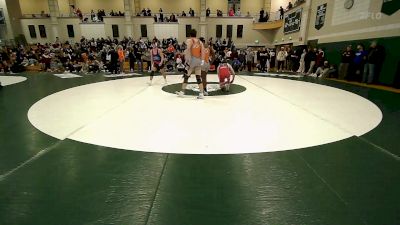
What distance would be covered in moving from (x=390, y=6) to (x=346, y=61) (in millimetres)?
2628

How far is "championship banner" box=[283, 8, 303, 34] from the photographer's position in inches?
731

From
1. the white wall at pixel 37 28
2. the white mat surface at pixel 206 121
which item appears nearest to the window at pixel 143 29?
the white wall at pixel 37 28

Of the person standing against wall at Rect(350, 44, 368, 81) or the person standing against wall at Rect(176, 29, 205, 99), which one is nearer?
the person standing against wall at Rect(176, 29, 205, 99)

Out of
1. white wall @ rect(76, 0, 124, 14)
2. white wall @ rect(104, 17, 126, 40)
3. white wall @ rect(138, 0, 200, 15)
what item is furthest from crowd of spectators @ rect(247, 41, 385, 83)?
white wall @ rect(76, 0, 124, 14)

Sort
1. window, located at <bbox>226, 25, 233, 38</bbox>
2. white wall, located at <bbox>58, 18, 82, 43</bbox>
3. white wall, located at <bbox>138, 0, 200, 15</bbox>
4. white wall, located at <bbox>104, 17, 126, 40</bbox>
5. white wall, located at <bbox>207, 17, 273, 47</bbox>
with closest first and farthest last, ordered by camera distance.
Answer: white wall, located at <bbox>207, 17, 273, 47</bbox>
white wall, located at <bbox>104, 17, 126, 40</bbox>
window, located at <bbox>226, 25, 233, 38</bbox>
white wall, located at <bbox>58, 18, 82, 43</bbox>
white wall, located at <bbox>138, 0, 200, 15</bbox>

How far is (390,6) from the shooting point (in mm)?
9359

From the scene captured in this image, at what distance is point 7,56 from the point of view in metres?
17.1

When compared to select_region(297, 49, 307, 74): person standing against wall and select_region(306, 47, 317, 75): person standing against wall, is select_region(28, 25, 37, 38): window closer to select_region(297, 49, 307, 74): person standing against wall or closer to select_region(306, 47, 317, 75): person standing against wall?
select_region(297, 49, 307, 74): person standing against wall

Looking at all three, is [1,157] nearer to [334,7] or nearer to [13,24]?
[334,7]

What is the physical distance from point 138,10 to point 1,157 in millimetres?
36772

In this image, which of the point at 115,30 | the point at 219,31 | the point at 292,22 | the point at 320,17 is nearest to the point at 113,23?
the point at 115,30

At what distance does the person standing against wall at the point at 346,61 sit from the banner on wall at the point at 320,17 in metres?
4.46

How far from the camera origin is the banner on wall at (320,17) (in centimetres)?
1465

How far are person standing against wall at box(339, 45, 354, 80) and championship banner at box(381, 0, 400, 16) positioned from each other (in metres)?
1.86
